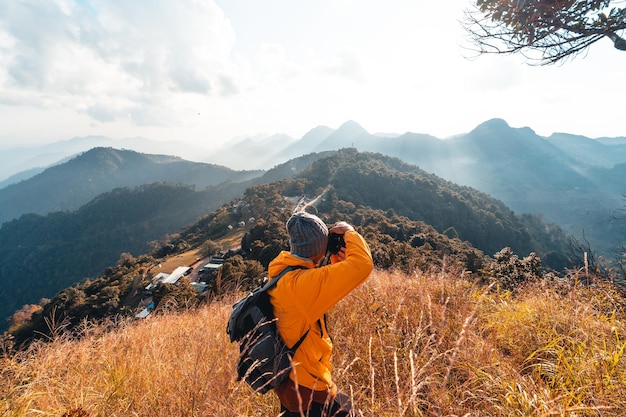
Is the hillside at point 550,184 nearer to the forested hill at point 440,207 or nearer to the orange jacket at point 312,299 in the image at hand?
the forested hill at point 440,207

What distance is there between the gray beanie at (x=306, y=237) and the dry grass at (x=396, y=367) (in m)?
0.56

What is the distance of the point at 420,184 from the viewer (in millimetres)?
68688

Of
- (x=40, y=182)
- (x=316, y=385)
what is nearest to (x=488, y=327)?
(x=316, y=385)

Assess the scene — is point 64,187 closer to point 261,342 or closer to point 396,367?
point 261,342

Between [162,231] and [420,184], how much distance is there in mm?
82730

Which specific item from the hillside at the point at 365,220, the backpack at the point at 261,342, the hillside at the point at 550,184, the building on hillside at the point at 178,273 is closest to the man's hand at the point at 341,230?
the backpack at the point at 261,342

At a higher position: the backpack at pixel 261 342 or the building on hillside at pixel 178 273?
the backpack at pixel 261 342

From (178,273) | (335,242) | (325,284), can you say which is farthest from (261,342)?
(178,273)

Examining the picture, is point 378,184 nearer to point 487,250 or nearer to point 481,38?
point 487,250

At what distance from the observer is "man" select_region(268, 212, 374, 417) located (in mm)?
1465

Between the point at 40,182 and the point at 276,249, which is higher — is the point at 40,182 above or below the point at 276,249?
above

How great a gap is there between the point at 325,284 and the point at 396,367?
0.50 meters

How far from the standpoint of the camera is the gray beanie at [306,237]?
5.26ft

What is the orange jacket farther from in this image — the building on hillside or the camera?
the building on hillside
